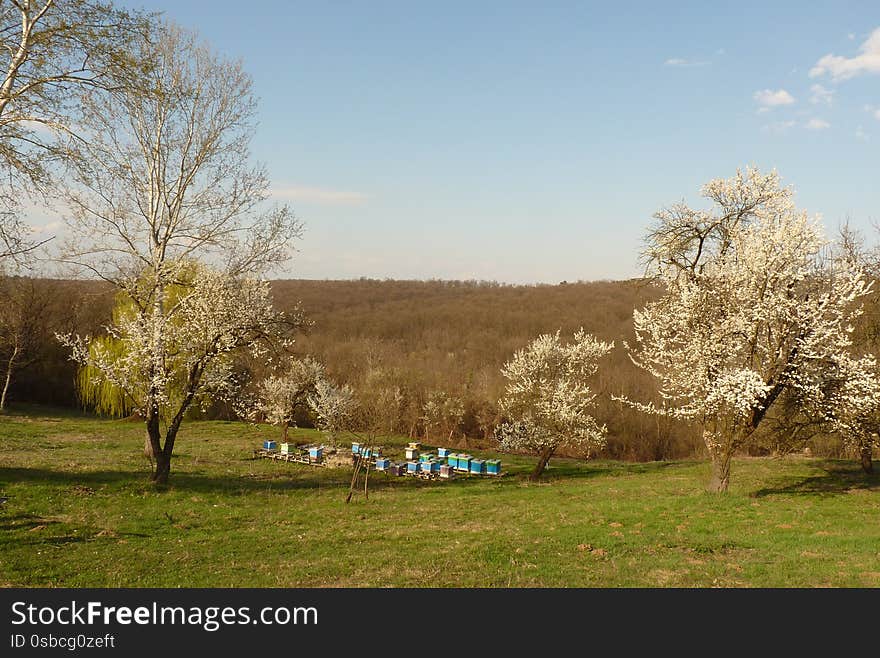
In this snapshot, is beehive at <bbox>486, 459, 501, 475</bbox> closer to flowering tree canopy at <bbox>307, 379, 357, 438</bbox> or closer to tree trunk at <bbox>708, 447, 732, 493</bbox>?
flowering tree canopy at <bbox>307, 379, 357, 438</bbox>

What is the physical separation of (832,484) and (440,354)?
184 ft

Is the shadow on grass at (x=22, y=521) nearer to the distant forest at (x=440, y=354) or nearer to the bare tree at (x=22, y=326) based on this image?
the distant forest at (x=440, y=354)

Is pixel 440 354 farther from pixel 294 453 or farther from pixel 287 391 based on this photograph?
pixel 294 453

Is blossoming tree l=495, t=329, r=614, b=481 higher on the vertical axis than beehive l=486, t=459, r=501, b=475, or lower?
higher

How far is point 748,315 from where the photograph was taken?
53.3 ft

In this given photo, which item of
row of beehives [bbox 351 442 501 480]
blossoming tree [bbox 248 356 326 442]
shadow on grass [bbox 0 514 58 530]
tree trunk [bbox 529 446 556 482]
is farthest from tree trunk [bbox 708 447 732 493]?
blossoming tree [bbox 248 356 326 442]

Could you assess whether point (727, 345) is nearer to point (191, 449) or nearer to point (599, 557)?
point (599, 557)

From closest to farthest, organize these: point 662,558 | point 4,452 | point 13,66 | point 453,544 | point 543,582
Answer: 1. point 543,582
2. point 13,66
3. point 662,558
4. point 453,544
5. point 4,452

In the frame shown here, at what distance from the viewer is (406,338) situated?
86000 mm

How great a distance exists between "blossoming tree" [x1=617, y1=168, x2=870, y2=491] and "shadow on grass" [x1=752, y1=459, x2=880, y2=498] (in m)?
2.64

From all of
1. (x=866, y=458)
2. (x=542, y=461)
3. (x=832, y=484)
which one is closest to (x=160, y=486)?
(x=542, y=461)

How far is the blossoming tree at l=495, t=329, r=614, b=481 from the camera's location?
1002 inches

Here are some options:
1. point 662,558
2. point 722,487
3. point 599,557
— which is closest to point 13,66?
point 599,557

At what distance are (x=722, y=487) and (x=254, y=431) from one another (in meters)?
29.3
